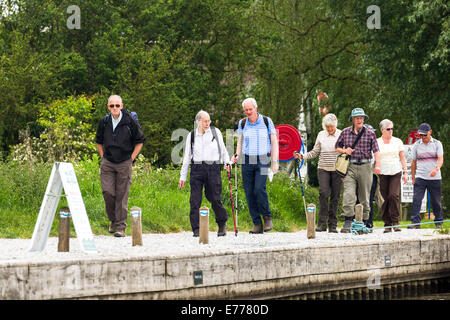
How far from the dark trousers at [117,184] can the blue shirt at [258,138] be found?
1926mm

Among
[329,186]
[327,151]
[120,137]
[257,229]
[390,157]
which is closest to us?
[120,137]

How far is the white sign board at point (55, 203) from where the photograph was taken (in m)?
9.30

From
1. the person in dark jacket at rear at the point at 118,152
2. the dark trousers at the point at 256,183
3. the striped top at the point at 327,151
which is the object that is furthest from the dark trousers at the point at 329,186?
the person in dark jacket at rear at the point at 118,152

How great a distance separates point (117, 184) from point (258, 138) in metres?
2.31

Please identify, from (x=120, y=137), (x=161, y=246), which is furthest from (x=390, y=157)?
(x=161, y=246)

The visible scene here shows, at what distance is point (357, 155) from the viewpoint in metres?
13.7

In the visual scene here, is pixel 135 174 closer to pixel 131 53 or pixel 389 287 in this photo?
pixel 389 287

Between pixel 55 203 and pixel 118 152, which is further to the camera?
pixel 118 152

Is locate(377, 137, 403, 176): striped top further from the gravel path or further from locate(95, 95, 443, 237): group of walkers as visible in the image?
the gravel path

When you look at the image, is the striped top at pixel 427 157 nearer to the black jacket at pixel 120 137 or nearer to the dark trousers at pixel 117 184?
the black jacket at pixel 120 137

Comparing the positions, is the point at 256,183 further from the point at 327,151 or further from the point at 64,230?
the point at 64,230

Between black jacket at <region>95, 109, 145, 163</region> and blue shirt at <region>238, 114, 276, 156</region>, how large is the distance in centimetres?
175
